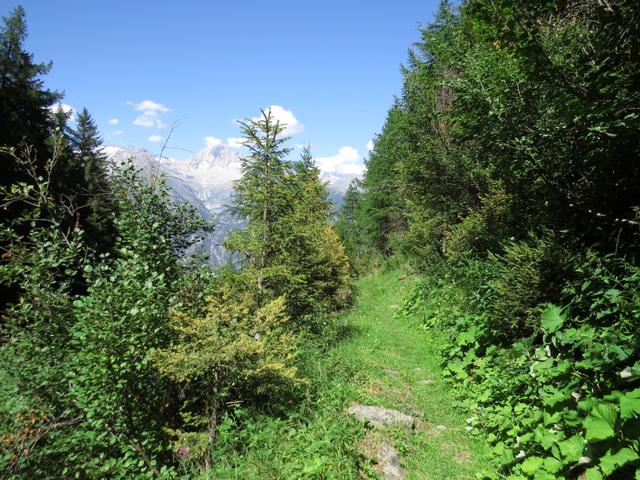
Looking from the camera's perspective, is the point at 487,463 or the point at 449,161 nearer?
the point at 487,463

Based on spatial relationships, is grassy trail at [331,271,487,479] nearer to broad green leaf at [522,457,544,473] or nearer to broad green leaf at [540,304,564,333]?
broad green leaf at [522,457,544,473]

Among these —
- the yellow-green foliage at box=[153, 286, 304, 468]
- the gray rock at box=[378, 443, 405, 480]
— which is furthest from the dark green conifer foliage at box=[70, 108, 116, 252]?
the gray rock at box=[378, 443, 405, 480]

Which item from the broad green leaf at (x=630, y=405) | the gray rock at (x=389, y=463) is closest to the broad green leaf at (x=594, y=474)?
the broad green leaf at (x=630, y=405)

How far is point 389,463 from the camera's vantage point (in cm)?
559

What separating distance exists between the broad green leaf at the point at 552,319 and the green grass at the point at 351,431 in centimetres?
227

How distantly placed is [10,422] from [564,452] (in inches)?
262

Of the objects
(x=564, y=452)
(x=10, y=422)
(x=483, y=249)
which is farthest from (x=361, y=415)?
(x=483, y=249)

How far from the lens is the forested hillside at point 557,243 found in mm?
4176

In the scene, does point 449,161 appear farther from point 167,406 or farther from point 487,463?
point 167,406

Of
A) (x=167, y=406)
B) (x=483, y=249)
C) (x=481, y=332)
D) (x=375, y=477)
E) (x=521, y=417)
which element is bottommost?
(x=375, y=477)

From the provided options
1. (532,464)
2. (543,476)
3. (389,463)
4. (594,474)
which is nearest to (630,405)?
(594,474)

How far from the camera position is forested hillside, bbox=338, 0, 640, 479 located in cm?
418

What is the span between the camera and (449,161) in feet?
48.7

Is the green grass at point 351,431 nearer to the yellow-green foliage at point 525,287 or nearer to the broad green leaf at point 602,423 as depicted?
the yellow-green foliage at point 525,287
